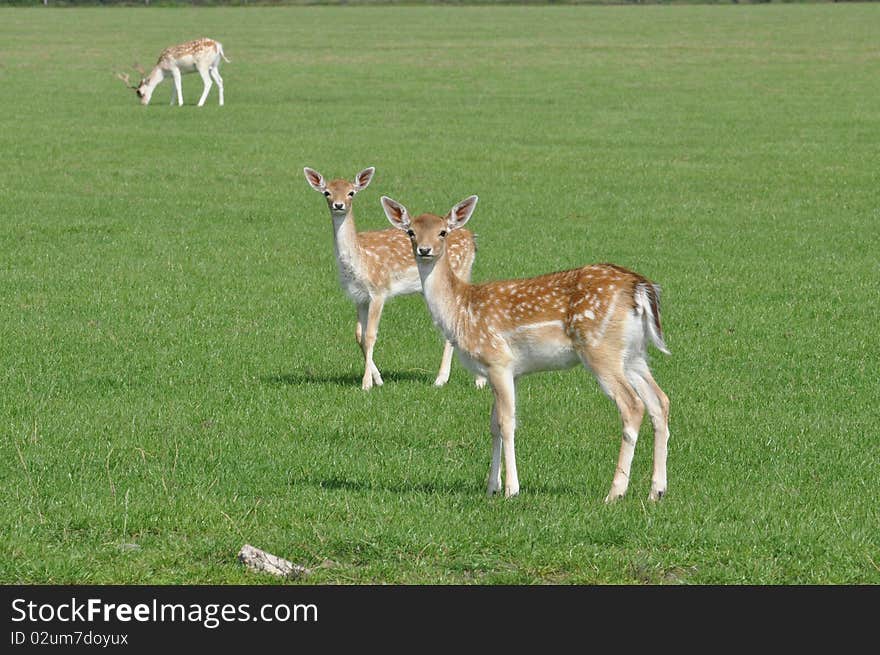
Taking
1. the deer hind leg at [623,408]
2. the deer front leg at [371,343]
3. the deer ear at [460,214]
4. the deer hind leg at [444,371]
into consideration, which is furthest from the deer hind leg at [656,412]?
the deer front leg at [371,343]

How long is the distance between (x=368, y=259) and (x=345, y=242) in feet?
0.83

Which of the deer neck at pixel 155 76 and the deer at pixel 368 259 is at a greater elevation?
the deer at pixel 368 259

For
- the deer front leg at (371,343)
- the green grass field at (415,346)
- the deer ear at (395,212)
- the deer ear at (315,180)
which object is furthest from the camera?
the deer ear at (315,180)

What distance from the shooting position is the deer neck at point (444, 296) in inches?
364

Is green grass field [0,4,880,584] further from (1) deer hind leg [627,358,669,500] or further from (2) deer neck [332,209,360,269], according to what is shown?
(2) deer neck [332,209,360,269]

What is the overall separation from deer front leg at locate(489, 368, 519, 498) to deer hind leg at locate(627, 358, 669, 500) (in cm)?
74

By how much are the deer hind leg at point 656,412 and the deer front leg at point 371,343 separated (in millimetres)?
3490

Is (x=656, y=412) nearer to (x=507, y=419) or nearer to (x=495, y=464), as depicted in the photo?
(x=507, y=419)

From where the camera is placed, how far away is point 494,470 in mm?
8844

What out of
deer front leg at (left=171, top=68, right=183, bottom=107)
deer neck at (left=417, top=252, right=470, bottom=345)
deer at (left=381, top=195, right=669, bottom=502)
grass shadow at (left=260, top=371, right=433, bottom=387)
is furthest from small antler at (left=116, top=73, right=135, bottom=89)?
deer at (left=381, top=195, right=669, bottom=502)

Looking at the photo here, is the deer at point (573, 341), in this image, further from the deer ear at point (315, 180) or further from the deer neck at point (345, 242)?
the deer ear at point (315, 180)

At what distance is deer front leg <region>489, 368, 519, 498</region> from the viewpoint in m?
8.76

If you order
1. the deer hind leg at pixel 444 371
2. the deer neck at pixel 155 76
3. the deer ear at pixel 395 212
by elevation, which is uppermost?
the deer ear at pixel 395 212

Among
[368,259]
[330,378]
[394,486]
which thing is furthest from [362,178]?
[394,486]
